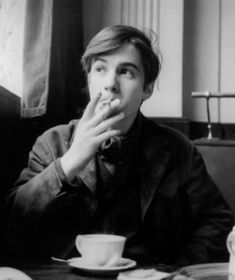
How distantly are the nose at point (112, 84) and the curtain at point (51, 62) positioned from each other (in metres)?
0.70

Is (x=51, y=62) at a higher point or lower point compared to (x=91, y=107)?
higher

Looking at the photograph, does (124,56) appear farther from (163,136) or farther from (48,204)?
(48,204)

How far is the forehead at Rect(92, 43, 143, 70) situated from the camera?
138 cm

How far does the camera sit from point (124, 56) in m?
1.40

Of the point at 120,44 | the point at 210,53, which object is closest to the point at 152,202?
the point at 120,44

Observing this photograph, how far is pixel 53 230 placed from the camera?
4.38 feet

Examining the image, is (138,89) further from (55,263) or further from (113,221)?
(55,263)

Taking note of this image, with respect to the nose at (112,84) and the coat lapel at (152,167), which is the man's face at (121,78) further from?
the coat lapel at (152,167)

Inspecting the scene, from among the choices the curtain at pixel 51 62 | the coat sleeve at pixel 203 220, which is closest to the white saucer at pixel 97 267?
the coat sleeve at pixel 203 220

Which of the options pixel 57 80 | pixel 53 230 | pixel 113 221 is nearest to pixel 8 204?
pixel 53 230

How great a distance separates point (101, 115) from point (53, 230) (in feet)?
1.11

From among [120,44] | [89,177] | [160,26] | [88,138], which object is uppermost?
[160,26]

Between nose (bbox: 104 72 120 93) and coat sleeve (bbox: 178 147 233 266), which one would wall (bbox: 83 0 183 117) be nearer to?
coat sleeve (bbox: 178 147 233 266)

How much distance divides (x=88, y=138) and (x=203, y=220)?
0.44m
